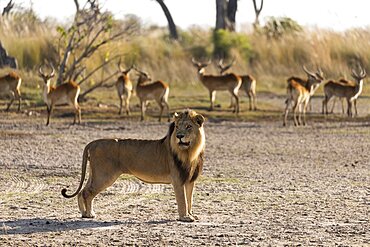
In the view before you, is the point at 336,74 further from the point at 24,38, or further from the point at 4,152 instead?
the point at 4,152

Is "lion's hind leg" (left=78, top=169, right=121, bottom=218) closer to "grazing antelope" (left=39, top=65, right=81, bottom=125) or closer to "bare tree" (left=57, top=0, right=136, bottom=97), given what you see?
"grazing antelope" (left=39, top=65, right=81, bottom=125)

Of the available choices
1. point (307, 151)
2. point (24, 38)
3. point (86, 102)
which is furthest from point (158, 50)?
point (307, 151)

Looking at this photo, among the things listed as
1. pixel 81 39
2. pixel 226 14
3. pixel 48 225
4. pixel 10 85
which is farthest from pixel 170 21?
pixel 48 225

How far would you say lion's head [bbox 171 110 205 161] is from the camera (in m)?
11.1

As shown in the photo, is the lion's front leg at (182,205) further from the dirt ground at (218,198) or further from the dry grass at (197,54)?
the dry grass at (197,54)

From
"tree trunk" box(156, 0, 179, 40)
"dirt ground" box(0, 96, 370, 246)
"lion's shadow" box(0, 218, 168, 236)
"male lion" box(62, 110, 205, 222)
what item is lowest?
"dirt ground" box(0, 96, 370, 246)

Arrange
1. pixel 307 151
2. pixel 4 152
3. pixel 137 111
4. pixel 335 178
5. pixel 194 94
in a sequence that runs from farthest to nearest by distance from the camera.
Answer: pixel 194 94 → pixel 137 111 → pixel 307 151 → pixel 4 152 → pixel 335 178

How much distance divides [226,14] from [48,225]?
40.4 m

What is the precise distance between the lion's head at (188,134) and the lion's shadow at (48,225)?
2.43ft

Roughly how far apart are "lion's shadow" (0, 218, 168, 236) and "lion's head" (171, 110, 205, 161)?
0.74m

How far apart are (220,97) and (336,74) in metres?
6.70

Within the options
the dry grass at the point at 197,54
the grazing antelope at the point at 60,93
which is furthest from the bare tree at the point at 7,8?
the grazing antelope at the point at 60,93

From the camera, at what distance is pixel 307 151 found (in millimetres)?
20234

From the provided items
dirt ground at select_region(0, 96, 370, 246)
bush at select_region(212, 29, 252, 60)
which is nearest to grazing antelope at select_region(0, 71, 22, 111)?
dirt ground at select_region(0, 96, 370, 246)
